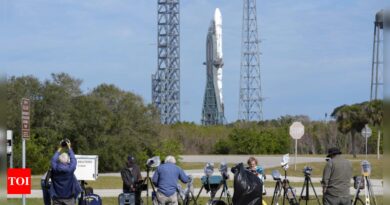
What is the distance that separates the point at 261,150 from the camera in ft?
237

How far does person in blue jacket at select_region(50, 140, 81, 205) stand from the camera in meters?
15.7

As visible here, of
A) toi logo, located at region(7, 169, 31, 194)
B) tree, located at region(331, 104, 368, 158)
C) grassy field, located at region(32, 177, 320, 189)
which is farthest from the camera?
tree, located at region(331, 104, 368, 158)

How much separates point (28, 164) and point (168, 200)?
1125 inches

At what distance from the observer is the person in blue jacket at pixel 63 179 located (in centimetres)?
1569

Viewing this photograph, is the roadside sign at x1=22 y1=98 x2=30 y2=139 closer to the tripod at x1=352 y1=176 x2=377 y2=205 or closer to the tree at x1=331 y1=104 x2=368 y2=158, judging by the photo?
the tripod at x1=352 y1=176 x2=377 y2=205

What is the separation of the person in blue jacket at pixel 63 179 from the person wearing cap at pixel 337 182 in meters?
5.05

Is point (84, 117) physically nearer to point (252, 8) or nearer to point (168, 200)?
point (168, 200)

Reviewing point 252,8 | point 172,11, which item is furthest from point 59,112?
point 172,11

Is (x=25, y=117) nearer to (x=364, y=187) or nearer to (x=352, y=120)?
(x=364, y=187)

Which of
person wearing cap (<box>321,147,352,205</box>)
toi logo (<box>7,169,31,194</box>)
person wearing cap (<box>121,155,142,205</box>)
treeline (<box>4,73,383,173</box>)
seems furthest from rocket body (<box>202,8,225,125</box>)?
person wearing cap (<box>321,147,352,205</box>)

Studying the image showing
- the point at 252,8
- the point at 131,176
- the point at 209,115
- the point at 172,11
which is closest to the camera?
the point at 131,176

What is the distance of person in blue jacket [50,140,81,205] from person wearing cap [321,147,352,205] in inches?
199

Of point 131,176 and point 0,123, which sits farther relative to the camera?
point 131,176

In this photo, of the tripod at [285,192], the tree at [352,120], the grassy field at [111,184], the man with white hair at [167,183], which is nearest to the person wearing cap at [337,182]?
the man with white hair at [167,183]
